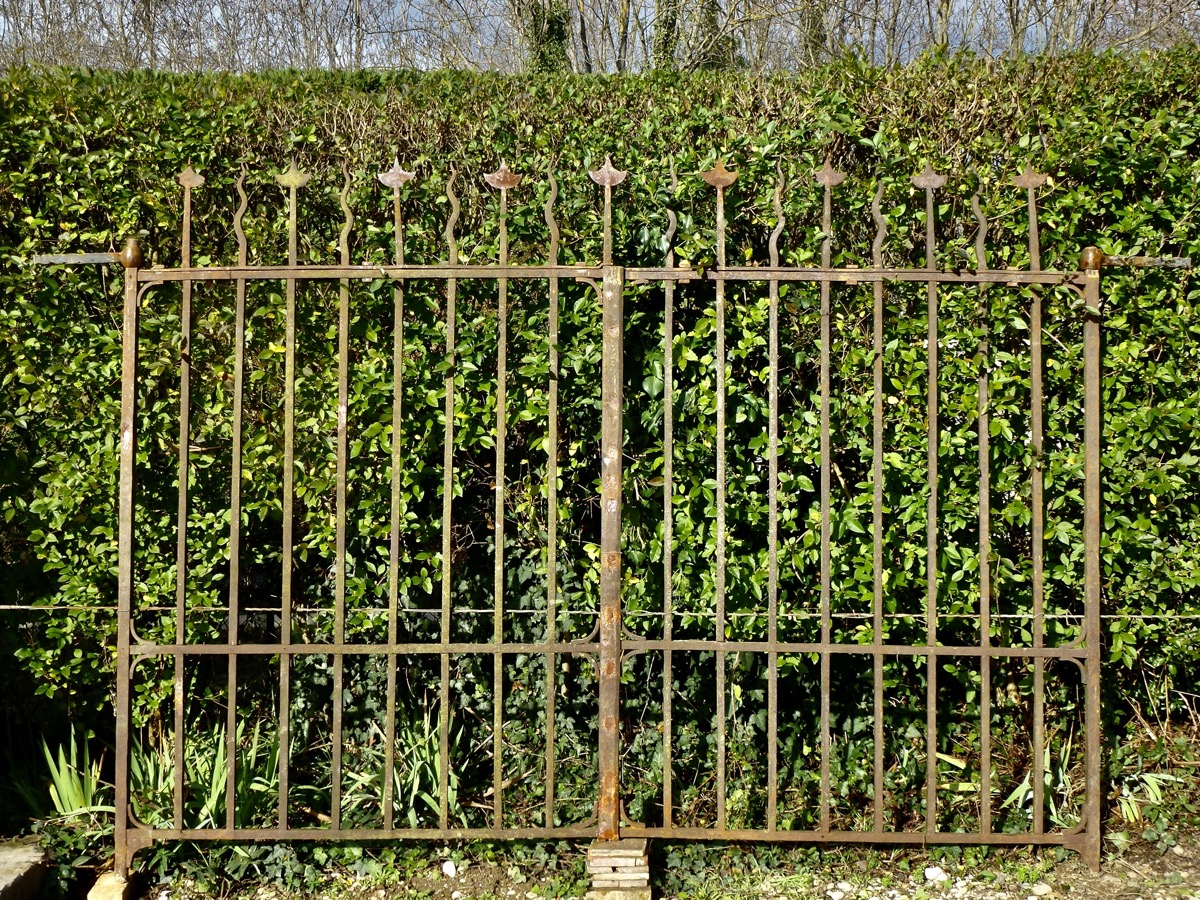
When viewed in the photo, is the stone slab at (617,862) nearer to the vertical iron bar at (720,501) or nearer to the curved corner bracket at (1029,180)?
the vertical iron bar at (720,501)

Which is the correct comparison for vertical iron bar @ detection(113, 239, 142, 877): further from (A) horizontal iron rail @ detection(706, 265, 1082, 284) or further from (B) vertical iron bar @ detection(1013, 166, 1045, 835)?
(B) vertical iron bar @ detection(1013, 166, 1045, 835)

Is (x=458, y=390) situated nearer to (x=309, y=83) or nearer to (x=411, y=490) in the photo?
(x=411, y=490)

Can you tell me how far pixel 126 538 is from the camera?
3.35 metres

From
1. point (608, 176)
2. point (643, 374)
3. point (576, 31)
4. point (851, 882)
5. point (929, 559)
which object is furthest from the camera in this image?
point (576, 31)

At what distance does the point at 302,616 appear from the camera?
13.1 feet

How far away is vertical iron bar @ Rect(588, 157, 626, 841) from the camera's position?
328 centimetres

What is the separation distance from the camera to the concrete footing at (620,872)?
128 inches

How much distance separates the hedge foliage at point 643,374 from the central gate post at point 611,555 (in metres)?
0.26

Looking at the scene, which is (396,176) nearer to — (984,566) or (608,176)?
(608,176)

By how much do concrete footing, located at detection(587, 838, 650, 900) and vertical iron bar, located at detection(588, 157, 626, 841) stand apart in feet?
0.18

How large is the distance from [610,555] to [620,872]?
1.11 m

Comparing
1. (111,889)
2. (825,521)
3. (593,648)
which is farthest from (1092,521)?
(111,889)

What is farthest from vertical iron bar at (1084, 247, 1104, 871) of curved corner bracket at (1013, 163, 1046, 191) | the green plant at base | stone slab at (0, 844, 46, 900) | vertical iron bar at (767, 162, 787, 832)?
stone slab at (0, 844, 46, 900)

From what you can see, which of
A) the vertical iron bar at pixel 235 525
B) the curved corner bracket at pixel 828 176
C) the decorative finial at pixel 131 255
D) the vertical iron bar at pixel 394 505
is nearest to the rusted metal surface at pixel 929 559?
the curved corner bracket at pixel 828 176
